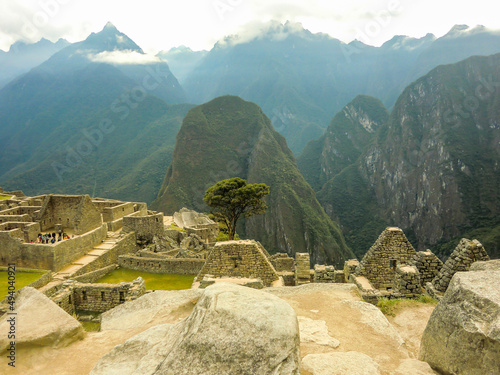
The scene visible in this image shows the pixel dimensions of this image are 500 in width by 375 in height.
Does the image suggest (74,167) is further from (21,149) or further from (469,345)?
(469,345)

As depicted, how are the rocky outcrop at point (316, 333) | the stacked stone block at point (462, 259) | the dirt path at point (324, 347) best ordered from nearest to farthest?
the dirt path at point (324, 347), the rocky outcrop at point (316, 333), the stacked stone block at point (462, 259)

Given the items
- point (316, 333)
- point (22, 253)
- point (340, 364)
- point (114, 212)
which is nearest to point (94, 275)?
point (22, 253)

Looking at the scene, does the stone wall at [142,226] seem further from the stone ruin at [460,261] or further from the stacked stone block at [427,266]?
the stone ruin at [460,261]

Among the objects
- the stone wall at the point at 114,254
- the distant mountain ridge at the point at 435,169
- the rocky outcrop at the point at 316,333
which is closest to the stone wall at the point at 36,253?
the stone wall at the point at 114,254

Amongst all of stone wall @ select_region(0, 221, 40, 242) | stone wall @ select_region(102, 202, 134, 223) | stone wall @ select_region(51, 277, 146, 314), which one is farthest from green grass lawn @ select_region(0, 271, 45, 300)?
stone wall @ select_region(102, 202, 134, 223)

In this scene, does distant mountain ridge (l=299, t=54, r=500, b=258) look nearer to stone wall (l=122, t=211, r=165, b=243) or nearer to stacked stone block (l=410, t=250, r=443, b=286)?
stone wall (l=122, t=211, r=165, b=243)

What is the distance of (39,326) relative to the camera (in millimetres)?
4477

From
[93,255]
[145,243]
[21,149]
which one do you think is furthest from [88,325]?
[21,149]

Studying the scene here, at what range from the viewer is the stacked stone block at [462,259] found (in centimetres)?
743

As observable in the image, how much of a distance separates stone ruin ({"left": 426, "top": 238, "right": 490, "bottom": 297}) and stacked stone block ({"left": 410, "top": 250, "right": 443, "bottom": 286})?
1124mm

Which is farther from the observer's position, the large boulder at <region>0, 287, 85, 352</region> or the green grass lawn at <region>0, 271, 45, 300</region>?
the green grass lawn at <region>0, 271, 45, 300</region>

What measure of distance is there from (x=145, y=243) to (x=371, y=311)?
22.4m

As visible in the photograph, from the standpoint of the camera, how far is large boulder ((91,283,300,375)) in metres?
2.65

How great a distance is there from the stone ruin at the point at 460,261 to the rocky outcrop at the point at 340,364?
5013mm
